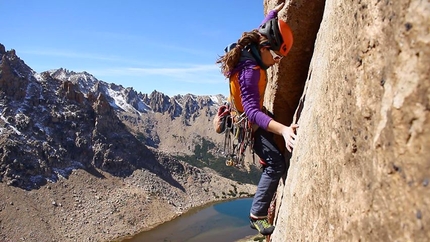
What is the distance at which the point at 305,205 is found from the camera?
3594mm

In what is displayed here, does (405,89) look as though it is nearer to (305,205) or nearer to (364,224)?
(364,224)

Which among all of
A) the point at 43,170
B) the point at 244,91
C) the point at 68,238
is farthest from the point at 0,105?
the point at 244,91

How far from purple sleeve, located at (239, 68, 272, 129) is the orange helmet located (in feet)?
2.41

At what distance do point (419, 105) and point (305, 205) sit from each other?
2.00 m

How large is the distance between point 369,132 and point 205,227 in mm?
79264

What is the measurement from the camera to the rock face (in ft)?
6.15

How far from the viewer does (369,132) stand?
7.82ft

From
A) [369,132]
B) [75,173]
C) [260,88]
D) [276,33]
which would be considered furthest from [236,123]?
[75,173]

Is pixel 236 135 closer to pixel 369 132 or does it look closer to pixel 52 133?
pixel 369 132

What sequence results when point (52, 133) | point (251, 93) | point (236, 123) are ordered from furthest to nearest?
1. point (52, 133)
2. point (236, 123)
3. point (251, 93)

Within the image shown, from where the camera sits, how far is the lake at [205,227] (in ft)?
229

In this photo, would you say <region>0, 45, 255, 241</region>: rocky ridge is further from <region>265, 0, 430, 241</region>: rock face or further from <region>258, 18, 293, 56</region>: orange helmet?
<region>265, 0, 430, 241</region>: rock face

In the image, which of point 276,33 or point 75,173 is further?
point 75,173

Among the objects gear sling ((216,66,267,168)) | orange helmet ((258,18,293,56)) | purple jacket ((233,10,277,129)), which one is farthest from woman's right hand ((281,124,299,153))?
orange helmet ((258,18,293,56))
